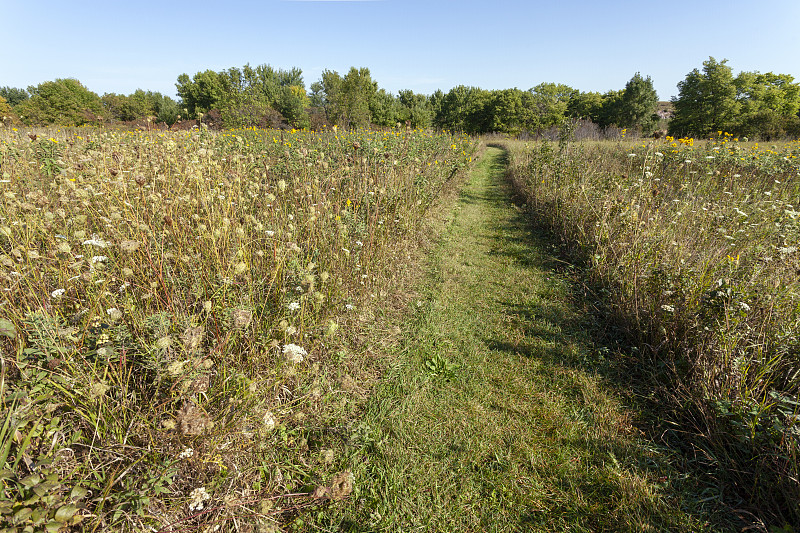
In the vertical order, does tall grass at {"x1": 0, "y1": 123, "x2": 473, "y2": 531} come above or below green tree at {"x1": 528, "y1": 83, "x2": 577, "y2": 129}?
below

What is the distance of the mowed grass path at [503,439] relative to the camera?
67.1 inches

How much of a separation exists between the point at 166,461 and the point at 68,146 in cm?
521

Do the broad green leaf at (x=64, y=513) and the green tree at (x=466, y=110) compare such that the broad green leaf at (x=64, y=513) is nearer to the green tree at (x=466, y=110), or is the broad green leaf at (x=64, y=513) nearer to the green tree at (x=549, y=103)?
the green tree at (x=549, y=103)

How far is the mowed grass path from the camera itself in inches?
67.1

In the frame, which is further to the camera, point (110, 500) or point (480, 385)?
point (480, 385)

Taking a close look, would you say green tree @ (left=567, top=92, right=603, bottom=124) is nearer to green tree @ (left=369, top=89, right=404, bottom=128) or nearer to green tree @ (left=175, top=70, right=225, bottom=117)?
green tree @ (left=369, top=89, right=404, bottom=128)

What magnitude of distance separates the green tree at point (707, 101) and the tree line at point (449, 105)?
0.08m

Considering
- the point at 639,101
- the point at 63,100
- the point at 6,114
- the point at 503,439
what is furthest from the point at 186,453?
the point at 63,100

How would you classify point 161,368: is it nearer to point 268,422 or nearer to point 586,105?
point 268,422

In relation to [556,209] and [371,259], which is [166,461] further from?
[556,209]

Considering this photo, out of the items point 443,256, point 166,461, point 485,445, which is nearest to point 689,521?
point 485,445

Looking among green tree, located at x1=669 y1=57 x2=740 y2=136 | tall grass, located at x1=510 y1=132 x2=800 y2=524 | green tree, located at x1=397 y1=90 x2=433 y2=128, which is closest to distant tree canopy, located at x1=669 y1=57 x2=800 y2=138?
green tree, located at x1=669 y1=57 x2=740 y2=136

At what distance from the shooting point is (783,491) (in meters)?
1.55

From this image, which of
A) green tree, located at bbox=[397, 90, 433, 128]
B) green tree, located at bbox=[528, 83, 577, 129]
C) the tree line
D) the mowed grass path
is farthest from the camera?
green tree, located at bbox=[397, 90, 433, 128]
